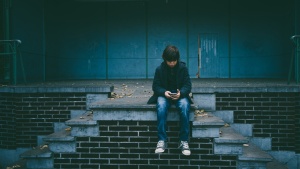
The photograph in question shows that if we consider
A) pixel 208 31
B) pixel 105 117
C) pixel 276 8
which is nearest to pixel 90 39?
pixel 208 31

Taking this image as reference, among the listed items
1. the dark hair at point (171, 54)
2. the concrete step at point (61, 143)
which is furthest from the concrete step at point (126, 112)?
the dark hair at point (171, 54)

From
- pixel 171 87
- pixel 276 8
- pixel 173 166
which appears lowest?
pixel 173 166

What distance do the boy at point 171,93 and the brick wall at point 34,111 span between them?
7.63ft

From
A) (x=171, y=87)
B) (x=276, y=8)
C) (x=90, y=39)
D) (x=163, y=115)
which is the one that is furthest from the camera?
(x=90, y=39)

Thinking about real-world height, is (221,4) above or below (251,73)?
above

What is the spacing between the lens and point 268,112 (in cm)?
637

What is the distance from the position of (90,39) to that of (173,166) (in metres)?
9.36

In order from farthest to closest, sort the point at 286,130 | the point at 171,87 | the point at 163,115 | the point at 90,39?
the point at 90,39 → the point at 286,130 → the point at 171,87 → the point at 163,115

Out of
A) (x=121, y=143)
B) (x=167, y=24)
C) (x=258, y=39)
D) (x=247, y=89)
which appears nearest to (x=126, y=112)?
(x=121, y=143)

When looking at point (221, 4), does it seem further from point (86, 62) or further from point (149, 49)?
point (86, 62)

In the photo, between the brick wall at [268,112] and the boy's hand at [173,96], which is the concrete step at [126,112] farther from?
the brick wall at [268,112]

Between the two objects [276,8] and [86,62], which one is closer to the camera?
[276,8]

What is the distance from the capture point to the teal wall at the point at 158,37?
493 inches

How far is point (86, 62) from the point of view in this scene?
1327 cm
